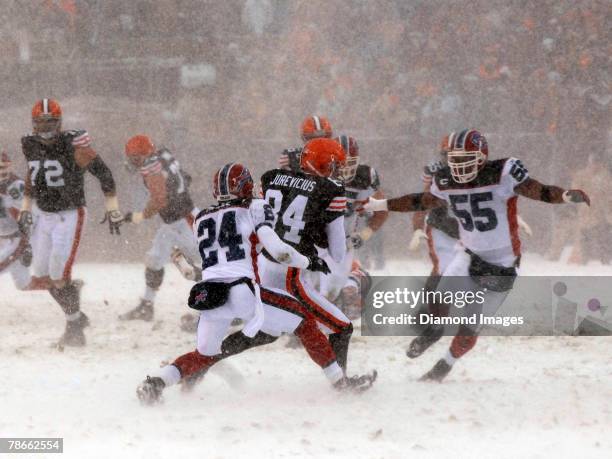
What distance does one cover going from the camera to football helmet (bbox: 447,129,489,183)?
5.56 metres

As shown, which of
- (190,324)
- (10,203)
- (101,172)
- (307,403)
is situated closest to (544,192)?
(307,403)

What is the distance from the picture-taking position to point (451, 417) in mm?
4770

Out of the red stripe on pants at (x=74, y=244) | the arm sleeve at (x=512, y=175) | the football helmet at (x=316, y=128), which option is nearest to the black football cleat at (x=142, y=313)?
the red stripe on pants at (x=74, y=244)

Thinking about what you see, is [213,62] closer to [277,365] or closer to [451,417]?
[277,365]

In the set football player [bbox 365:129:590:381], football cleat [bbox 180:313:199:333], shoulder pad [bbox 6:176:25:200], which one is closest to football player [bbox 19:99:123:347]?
shoulder pad [bbox 6:176:25:200]

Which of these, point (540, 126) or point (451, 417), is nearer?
point (451, 417)

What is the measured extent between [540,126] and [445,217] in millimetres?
8654

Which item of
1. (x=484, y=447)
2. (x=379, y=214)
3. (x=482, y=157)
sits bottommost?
(x=484, y=447)

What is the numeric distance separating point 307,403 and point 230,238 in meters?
1.07

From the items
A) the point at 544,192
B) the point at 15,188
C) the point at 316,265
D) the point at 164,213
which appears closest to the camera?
the point at 316,265

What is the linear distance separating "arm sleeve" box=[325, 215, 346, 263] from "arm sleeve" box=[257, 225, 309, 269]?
0.41m

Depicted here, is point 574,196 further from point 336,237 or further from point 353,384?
point 353,384

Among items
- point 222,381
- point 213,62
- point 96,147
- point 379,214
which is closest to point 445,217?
point 379,214

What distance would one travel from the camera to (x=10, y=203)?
8.12 meters
